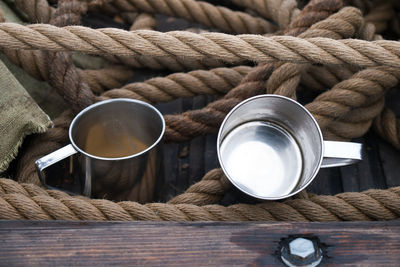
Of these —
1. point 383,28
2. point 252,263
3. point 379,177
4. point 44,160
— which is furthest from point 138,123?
point 383,28

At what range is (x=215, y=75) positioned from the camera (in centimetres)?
137

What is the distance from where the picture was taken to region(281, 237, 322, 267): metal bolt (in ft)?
2.49

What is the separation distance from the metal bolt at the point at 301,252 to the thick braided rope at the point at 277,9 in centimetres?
86

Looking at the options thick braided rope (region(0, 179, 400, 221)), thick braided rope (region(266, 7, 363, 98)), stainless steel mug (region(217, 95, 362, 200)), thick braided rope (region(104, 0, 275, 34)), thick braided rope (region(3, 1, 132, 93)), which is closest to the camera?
thick braided rope (region(0, 179, 400, 221))

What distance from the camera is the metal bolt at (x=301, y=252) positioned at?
0.76m

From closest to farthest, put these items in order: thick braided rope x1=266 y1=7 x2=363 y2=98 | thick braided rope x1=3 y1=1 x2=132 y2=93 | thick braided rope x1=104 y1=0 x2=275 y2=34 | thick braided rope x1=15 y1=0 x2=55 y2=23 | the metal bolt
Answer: the metal bolt < thick braided rope x1=266 y1=7 x2=363 y2=98 < thick braided rope x1=3 y1=1 x2=132 y2=93 < thick braided rope x1=15 y1=0 x2=55 y2=23 < thick braided rope x1=104 y1=0 x2=275 y2=34

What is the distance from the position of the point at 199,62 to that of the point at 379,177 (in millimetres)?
651

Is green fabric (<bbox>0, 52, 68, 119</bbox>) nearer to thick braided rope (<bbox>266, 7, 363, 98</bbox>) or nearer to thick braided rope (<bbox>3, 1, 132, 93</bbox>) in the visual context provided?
thick braided rope (<bbox>3, 1, 132, 93</bbox>)

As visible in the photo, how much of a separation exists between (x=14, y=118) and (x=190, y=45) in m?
0.49

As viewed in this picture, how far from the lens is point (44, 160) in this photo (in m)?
1.00

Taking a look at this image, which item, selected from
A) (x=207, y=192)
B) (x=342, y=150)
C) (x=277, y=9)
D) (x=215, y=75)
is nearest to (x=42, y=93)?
(x=215, y=75)

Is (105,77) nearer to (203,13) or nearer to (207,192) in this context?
(203,13)

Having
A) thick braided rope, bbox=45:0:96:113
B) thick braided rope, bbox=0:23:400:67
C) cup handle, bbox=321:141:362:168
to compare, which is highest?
thick braided rope, bbox=0:23:400:67

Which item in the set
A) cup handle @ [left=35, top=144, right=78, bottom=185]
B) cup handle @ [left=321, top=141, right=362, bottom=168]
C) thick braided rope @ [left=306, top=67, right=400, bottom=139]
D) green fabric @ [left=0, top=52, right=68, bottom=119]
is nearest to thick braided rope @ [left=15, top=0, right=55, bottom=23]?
green fabric @ [left=0, top=52, right=68, bottom=119]
